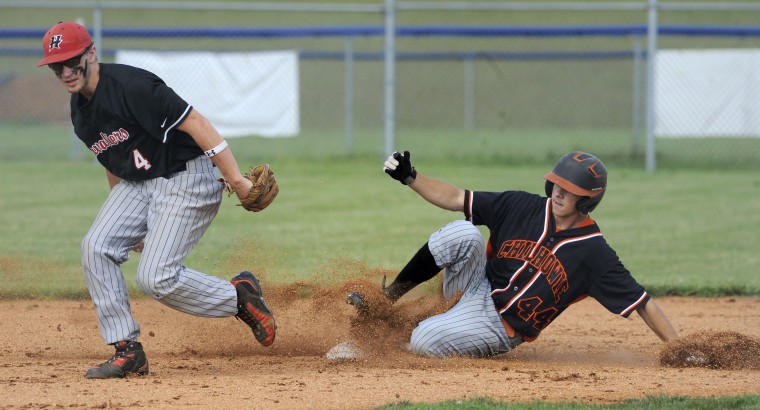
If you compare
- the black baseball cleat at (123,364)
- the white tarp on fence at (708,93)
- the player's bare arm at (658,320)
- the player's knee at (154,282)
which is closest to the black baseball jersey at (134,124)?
the player's knee at (154,282)

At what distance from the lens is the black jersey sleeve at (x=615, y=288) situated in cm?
Result: 464

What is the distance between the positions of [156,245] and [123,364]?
535mm

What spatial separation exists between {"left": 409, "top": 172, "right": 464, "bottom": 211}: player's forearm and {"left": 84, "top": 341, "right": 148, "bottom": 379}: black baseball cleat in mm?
1515

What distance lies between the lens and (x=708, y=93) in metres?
Result: 14.9

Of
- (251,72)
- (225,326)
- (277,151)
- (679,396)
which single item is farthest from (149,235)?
(277,151)

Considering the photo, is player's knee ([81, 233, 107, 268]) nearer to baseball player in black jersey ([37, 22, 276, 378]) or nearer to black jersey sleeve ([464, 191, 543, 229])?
baseball player in black jersey ([37, 22, 276, 378])

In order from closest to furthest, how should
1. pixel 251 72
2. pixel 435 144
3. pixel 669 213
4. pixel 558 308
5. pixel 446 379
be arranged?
pixel 446 379 < pixel 558 308 < pixel 669 213 < pixel 251 72 < pixel 435 144

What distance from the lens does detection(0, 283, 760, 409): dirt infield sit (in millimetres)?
3988

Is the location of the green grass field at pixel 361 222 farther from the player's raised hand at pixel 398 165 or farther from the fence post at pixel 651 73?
the player's raised hand at pixel 398 165

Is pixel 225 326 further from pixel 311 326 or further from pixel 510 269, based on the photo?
pixel 510 269

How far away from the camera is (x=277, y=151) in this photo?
16.0 meters

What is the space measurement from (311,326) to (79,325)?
1355 mm

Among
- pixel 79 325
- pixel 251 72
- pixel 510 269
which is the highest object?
pixel 251 72

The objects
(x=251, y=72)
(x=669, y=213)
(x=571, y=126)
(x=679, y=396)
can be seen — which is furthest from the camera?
(x=571, y=126)
